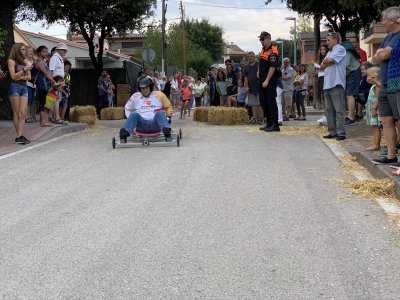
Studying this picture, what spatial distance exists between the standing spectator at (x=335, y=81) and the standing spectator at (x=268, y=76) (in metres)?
1.62

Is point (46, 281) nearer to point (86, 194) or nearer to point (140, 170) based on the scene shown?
point (86, 194)

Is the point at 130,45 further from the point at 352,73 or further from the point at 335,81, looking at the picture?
the point at 335,81

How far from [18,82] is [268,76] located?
503cm

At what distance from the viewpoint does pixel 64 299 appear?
3.71 metres

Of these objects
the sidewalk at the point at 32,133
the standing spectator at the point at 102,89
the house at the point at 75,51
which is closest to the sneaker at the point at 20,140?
the sidewalk at the point at 32,133

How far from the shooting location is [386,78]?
7.28 metres

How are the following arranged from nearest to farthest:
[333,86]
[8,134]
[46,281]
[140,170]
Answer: [46,281] < [140,170] < [333,86] < [8,134]

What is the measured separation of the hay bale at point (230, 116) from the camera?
15375 mm

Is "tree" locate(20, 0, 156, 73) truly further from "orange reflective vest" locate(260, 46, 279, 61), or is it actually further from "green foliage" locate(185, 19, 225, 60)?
"green foliage" locate(185, 19, 225, 60)

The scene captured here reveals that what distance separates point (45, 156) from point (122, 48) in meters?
82.6

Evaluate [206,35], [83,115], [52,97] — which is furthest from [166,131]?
[206,35]

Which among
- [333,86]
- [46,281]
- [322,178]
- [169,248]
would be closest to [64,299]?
[46,281]

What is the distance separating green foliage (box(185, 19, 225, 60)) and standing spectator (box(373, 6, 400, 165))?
3595 inches

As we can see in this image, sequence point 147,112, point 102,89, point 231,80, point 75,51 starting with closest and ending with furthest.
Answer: point 147,112 < point 231,80 < point 102,89 < point 75,51
